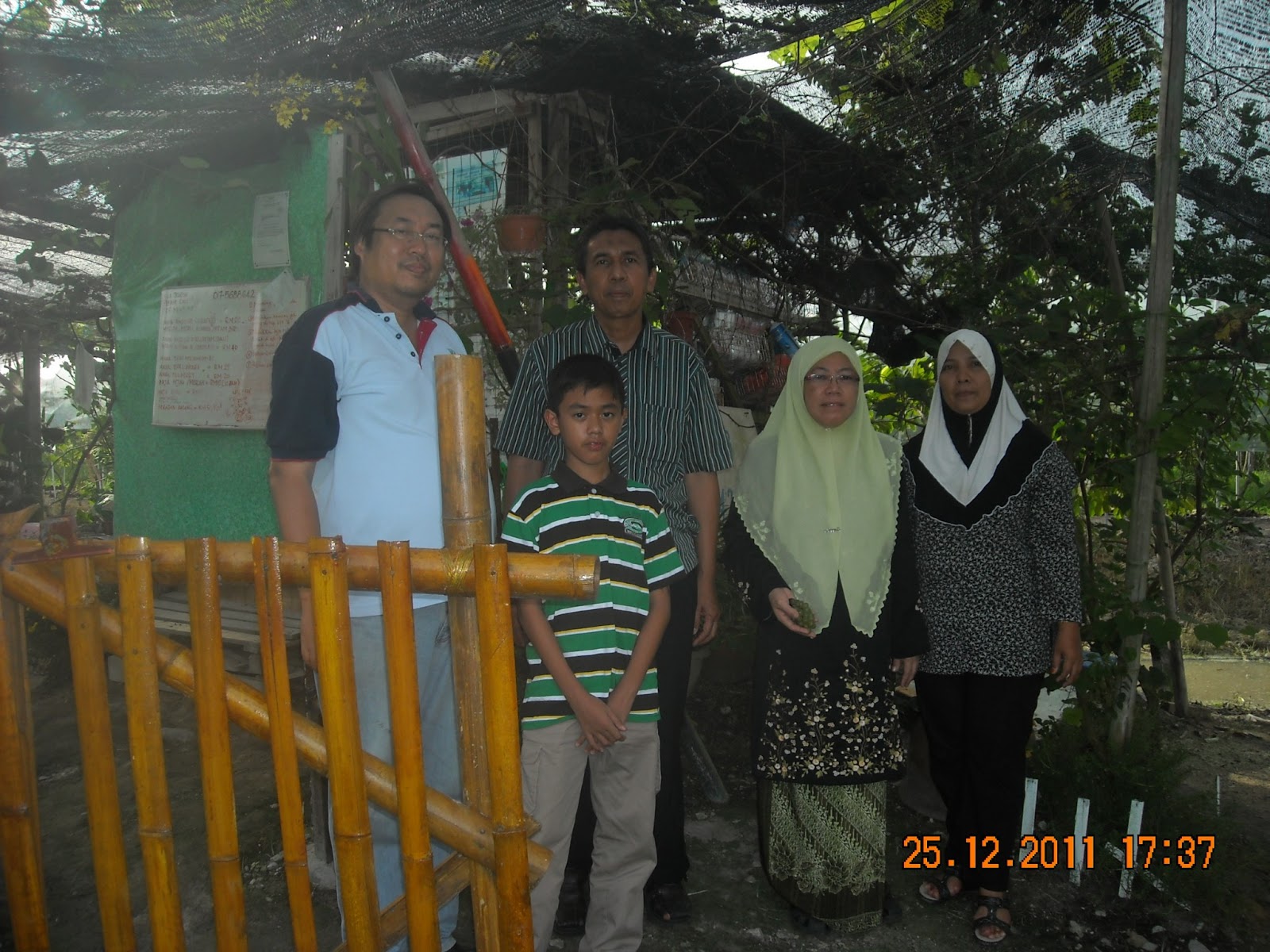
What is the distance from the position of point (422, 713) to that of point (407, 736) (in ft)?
2.26

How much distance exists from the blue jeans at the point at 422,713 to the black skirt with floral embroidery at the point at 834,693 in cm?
87

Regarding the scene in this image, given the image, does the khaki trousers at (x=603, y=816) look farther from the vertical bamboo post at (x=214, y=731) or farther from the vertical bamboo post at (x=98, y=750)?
the vertical bamboo post at (x=98, y=750)

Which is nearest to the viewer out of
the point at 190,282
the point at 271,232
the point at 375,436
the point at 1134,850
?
the point at 375,436

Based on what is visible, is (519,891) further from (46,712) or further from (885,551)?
(46,712)

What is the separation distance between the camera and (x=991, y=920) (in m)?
2.45

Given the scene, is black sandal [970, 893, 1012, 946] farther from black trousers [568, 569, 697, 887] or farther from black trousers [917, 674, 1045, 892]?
black trousers [568, 569, 697, 887]

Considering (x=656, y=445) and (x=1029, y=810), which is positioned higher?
(x=656, y=445)

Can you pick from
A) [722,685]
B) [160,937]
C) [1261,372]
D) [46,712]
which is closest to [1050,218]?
[1261,372]

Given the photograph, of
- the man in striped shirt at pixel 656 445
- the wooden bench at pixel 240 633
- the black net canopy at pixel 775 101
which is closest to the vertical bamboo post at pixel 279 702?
the man in striped shirt at pixel 656 445

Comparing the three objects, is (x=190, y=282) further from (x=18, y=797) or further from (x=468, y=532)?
(x=468, y=532)

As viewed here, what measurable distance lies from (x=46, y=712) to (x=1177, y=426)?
5.40 metres

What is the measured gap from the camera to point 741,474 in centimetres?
262

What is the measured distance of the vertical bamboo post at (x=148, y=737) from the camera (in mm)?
1462
